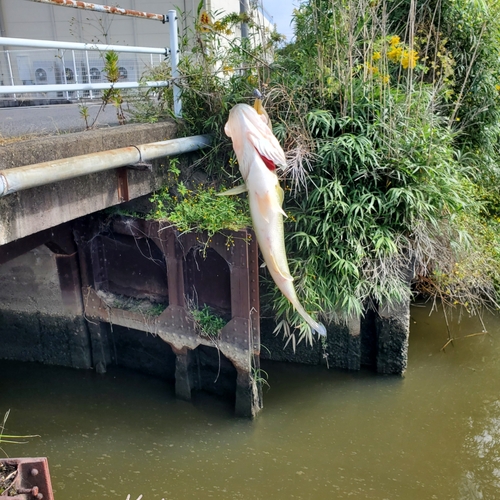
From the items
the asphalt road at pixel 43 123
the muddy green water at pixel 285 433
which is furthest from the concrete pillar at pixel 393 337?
the asphalt road at pixel 43 123

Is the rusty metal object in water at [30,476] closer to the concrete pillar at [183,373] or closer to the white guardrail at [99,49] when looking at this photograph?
the concrete pillar at [183,373]

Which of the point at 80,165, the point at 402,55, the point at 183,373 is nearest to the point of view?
the point at 80,165

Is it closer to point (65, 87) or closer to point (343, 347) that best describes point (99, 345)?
point (343, 347)

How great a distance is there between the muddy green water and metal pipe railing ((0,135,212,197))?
8.65 ft

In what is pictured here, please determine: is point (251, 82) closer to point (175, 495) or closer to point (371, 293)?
point (371, 293)

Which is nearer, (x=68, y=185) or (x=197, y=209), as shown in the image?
(x=68, y=185)

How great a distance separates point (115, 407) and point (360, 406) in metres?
2.59

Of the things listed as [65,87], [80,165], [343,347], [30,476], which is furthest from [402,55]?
[30,476]

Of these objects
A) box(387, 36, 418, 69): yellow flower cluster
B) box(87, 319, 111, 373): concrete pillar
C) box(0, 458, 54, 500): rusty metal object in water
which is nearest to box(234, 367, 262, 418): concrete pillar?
box(87, 319, 111, 373): concrete pillar

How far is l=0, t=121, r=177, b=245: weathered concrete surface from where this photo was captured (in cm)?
341

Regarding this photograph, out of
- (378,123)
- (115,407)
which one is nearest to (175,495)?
(115,407)

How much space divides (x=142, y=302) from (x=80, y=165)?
2.31 m

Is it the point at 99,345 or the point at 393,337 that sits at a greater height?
the point at 393,337

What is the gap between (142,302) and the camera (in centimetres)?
554
